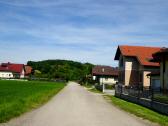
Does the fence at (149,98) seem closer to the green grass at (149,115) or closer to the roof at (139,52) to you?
the green grass at (149,115)

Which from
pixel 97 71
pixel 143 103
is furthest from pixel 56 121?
pixel 97 71

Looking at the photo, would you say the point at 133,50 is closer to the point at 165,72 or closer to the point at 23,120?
the point at 165,72

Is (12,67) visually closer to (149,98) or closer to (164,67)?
(164,67)

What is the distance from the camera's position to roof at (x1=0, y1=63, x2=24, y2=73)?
14288 cm

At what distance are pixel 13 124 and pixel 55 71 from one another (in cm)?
12435

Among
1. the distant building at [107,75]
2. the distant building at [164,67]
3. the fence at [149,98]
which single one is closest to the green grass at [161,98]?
the fence at [149,98]

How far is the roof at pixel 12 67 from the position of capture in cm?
14288

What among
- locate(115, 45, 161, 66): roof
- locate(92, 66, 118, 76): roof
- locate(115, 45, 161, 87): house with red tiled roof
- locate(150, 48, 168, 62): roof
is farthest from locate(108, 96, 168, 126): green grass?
locate(92, 66, 118, 76): roof

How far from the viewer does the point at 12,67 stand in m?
144

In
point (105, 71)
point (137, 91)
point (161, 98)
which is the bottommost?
point (161, 98)

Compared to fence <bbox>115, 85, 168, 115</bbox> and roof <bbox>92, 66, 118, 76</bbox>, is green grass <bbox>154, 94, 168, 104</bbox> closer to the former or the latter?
fence <bbox>115, 85, 168, 115</bbox>

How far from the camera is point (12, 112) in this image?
16.8m

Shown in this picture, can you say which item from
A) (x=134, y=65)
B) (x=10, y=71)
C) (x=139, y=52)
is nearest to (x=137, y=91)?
(x=134, y=65)

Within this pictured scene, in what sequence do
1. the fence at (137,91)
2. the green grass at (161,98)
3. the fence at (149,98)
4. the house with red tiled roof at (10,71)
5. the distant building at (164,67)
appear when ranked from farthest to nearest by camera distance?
1. the house with red tiled roof at (10,71)
2. the distant building at (164,67)
3. the fence at (137,91)
4. the green grass at (161,98)
5. the fence at (149,98)
